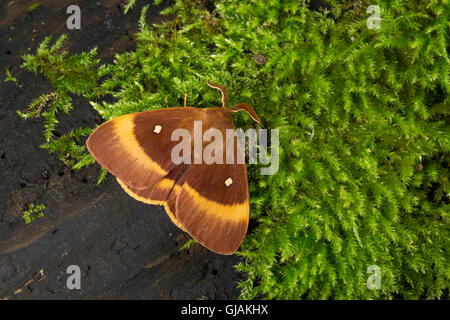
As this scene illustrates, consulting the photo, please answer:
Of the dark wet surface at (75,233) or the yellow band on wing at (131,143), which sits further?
the dark wet surface at (75,233)

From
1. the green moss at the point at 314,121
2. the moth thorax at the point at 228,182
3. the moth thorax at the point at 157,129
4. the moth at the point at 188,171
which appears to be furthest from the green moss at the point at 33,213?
the moth thorax at the point at 228,182

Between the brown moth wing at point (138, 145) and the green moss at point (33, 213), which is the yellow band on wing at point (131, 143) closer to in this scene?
the brown moth wing at point (138, 145)

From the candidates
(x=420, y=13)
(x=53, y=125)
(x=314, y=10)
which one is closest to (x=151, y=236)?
(x=53, y=125)

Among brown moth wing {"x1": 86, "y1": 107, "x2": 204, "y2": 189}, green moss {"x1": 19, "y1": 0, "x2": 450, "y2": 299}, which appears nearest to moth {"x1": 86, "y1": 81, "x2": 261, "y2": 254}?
brown moth wing {"x1": 86, "y1": 107, "x2": 204, "y2": 189}

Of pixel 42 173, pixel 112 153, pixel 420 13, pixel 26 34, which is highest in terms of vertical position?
pixel 26 34

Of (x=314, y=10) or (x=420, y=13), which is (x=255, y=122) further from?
(x=420, y=13)

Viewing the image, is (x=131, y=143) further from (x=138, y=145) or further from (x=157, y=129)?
(x=157, y=129)
